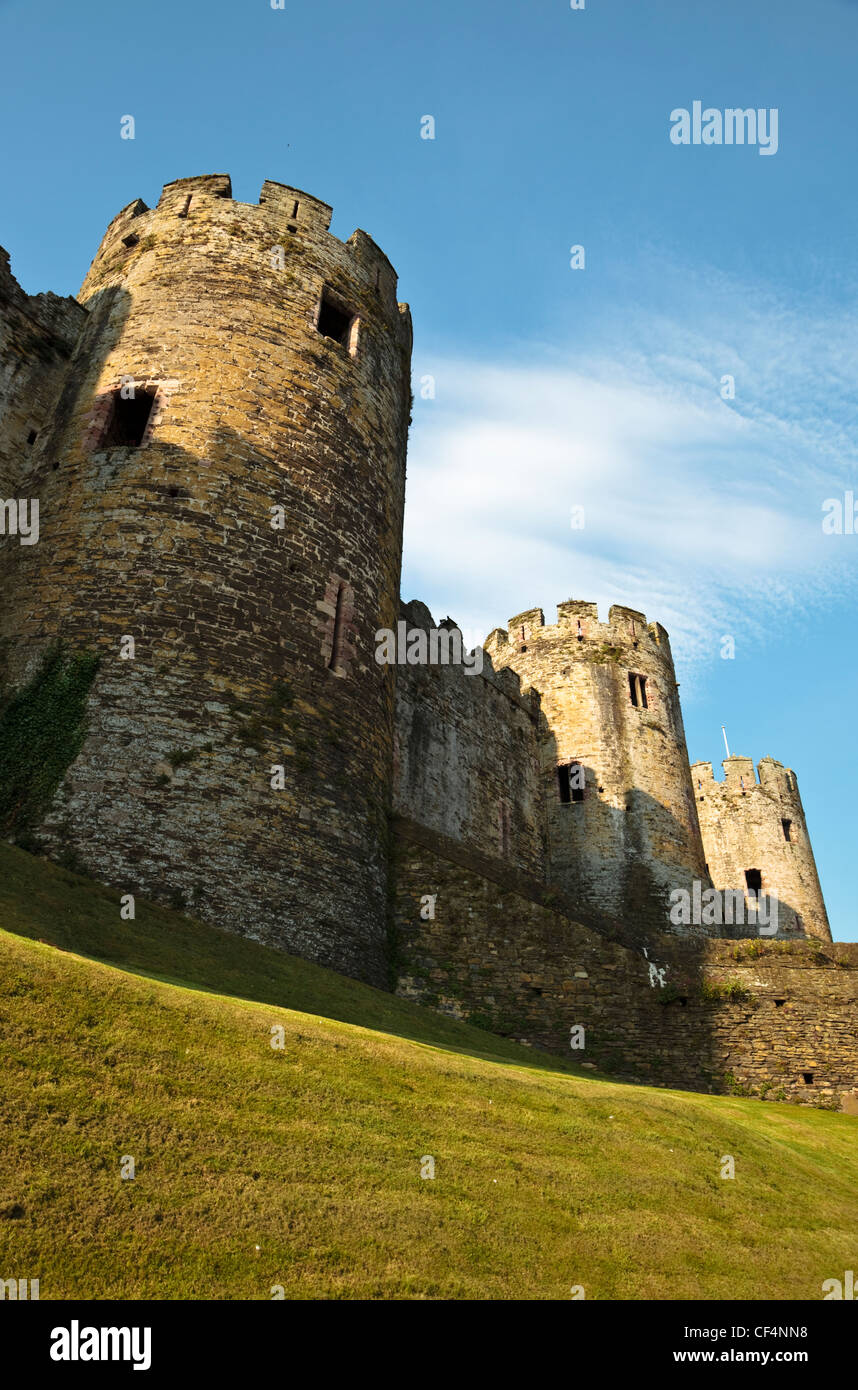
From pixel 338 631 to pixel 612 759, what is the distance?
1339 centimetres

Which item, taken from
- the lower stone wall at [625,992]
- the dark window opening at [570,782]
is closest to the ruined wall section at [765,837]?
the dark window opening at [570,782]

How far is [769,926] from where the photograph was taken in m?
29.0

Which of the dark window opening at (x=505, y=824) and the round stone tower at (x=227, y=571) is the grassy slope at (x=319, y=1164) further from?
the dark window opening at (x=505, y=824)

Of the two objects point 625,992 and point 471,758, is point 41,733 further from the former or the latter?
point 471,758

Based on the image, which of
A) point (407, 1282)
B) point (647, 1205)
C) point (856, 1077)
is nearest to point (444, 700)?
point (856, 1077)

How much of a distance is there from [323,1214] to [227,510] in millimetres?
9432

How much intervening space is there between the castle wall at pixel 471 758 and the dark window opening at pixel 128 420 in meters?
6.62

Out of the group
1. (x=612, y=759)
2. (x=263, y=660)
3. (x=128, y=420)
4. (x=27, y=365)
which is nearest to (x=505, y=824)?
(x=612, y=759)

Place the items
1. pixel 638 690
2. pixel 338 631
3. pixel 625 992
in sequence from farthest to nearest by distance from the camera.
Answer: pixel 638 690 < pixel 338 631 < pixel 625 992

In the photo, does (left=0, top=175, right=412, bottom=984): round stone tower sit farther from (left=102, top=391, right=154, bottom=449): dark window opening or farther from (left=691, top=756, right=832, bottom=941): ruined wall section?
(left=691, top=756, right=832, bottom=941): ruined wall section

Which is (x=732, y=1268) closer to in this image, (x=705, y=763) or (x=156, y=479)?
(x=156, y=479)

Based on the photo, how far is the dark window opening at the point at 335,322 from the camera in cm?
1548

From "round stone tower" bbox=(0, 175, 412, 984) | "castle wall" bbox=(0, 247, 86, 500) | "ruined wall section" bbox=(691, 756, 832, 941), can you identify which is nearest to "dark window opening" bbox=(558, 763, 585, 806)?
"ruined wall section" bbox=(691, 756, 832, 941)

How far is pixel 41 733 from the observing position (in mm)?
10578
